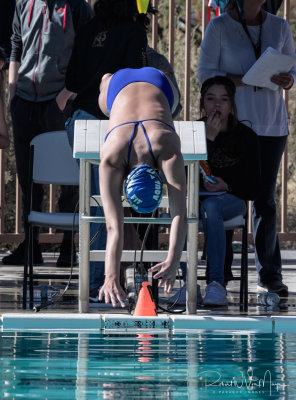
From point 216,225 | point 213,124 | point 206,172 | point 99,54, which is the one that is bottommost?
point 216,225

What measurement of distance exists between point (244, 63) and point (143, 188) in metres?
2.02

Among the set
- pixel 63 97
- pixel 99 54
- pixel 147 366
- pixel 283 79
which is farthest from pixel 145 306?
pixel 63 97

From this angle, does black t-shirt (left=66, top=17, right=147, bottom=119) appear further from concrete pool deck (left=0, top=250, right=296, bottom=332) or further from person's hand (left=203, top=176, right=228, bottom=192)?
concrete pool deck (left=0, top=250, right=296, bottom=332)

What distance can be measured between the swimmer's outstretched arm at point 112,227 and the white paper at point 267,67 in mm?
1534

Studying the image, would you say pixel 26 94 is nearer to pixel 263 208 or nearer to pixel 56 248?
pixel 263 208

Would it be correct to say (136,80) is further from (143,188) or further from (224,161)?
(143,188)

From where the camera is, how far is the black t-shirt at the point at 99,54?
513 cm

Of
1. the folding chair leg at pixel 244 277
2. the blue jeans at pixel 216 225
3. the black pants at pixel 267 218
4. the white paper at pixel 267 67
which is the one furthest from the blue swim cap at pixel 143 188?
the black pants at pixel 267 218

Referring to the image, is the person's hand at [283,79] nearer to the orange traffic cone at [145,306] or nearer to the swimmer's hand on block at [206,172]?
the swimmer's hand on block at [206,172]

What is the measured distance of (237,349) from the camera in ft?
11.5

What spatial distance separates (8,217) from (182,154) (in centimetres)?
561

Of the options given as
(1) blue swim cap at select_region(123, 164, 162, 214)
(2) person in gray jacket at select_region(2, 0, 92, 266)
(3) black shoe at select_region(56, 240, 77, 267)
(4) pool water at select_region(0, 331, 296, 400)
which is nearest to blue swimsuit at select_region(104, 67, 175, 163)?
(1) blue swim cap at select_region(123, 164, 162, 214)

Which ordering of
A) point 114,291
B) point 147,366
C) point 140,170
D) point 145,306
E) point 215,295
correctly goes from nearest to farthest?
point 147,366 < point 114,291 < point 140,170 < point 145,306 < point 215,295

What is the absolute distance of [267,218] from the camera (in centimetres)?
558
